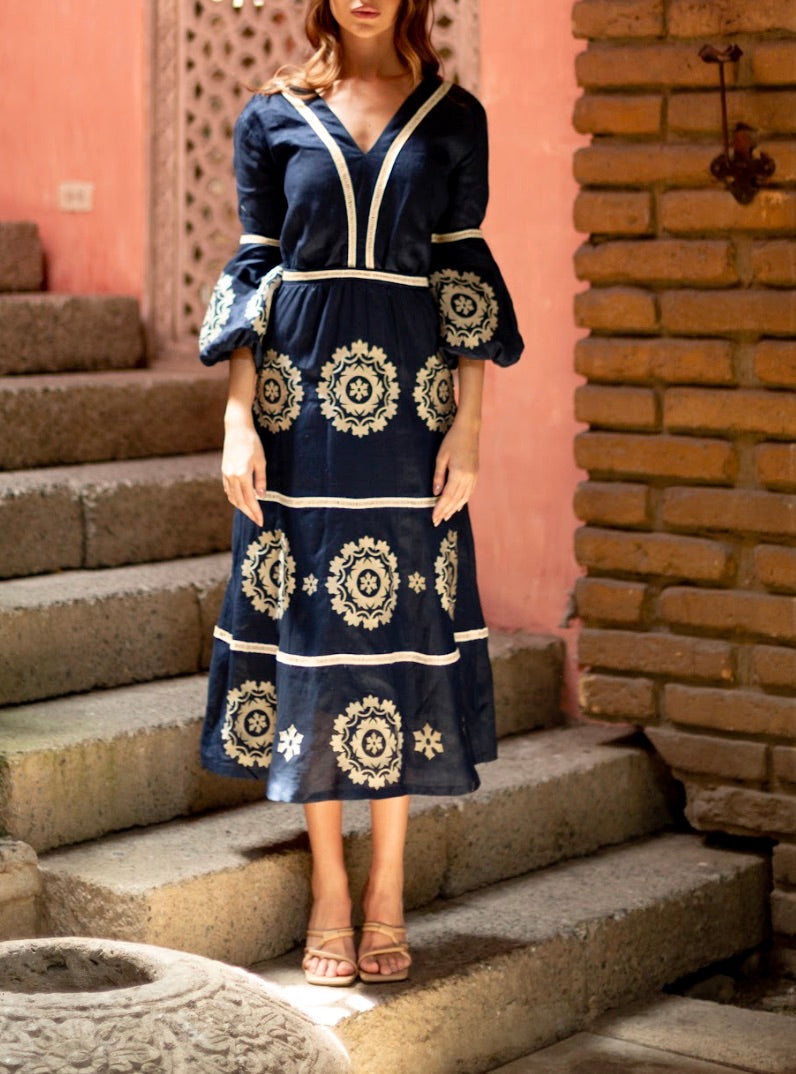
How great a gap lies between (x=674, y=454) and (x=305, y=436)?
4.04ft

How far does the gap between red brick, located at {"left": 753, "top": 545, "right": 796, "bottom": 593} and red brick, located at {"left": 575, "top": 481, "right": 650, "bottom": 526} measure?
288 millimetres

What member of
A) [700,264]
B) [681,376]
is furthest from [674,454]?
[700,264]

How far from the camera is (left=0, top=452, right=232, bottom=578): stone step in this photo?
4.18 m

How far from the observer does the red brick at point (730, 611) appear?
4004 millimetres

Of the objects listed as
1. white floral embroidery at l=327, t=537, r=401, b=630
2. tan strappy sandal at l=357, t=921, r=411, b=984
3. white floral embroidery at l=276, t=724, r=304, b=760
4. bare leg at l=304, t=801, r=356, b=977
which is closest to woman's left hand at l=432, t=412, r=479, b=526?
white floral embroidery at l=327, t=537, r=401, b=630

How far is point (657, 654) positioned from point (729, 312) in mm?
793

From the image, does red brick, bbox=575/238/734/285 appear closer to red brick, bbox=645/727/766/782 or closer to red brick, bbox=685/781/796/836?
red brick, bbox=645/727/766/782

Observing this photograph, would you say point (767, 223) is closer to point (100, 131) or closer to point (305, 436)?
point (305, 436)

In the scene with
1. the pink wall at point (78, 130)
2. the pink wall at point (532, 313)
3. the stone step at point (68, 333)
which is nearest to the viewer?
the pink wall at point (532, 313)

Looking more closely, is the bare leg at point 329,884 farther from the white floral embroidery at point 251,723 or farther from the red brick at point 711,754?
the red brick at point 711,754

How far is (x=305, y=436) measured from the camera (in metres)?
3.15

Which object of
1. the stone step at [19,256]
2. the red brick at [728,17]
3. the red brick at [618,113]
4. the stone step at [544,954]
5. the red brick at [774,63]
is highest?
the red brick at [728,17]

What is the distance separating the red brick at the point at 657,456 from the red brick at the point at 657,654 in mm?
367

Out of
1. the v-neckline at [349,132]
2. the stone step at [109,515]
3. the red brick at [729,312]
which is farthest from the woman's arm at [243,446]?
the red brick at [729,312]
